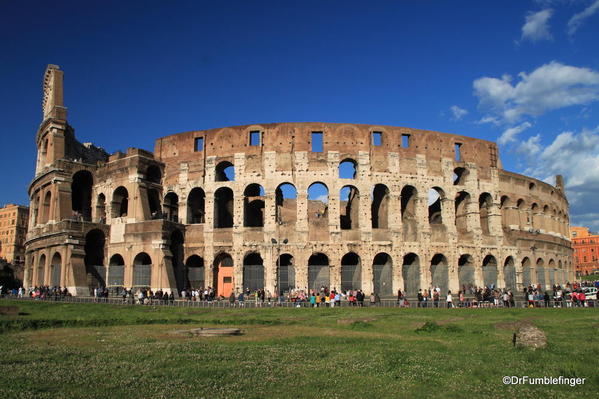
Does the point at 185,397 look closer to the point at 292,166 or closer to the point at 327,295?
the point at 327,295

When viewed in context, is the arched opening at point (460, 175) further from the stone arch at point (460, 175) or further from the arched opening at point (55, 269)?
the arched opening at point (55, 269)

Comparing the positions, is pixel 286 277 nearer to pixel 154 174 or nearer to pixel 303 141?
pixel 303 141

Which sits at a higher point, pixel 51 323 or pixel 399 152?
pixel 399 152

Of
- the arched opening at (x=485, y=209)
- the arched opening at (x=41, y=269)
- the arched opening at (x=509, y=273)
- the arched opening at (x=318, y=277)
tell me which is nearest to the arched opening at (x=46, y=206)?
Result: the arched opening at (x=41, y=269)

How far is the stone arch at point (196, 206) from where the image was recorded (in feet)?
124

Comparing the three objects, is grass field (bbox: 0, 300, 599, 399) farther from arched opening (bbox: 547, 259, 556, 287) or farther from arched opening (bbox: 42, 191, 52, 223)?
arched opening (bbox: 547, 259, 556, 287)

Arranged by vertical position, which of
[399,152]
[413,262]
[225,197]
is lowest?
[413,262]

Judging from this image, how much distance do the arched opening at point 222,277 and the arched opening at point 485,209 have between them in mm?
20503

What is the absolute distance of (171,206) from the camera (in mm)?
39500

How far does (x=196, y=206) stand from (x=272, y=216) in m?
7.33

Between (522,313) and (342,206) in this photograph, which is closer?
(522,313)

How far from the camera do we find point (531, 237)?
42.1 metres

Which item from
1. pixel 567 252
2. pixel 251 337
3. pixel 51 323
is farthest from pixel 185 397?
pixel 567 252

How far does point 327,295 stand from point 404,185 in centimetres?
1075
